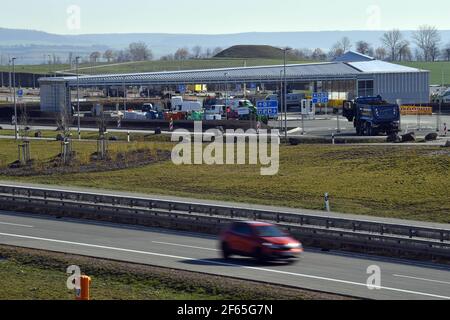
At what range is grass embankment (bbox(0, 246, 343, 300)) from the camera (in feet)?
67.5

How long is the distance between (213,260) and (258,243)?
1509 millimetres

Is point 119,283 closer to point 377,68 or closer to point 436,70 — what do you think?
point 377,68

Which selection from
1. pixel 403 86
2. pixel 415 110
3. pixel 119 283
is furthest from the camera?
pixel 403 86

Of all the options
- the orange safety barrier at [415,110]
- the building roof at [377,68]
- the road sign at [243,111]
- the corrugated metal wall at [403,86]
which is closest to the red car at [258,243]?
the road sign at [243,111]

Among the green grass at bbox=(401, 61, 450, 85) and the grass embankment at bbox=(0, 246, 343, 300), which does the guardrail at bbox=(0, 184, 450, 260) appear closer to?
the grass embankment at bbox=(0, 246, 343, 300)

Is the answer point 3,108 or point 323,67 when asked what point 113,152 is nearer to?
point 3,108

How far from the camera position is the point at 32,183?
44.9 metres

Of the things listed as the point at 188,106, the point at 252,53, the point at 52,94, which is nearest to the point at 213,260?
the point at 188,106

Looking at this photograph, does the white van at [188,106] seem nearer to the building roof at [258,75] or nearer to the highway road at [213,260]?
the building roof at [258,75]

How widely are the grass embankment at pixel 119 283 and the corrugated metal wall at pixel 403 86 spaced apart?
2832 inches

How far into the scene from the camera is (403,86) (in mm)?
94750

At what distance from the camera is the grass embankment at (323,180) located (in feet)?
122

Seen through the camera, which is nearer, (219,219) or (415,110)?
(219,219)
